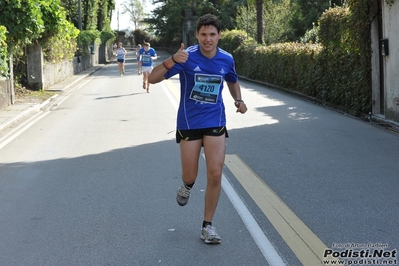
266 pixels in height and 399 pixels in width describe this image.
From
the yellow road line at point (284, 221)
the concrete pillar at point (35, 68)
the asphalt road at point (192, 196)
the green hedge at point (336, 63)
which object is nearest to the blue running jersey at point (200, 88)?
the asphalt road at point (192, 196)

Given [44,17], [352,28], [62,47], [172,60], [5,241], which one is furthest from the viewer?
[62,47]

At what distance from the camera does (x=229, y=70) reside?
584 centimetres

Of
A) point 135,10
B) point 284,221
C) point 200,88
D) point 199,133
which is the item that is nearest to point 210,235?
point 199,133

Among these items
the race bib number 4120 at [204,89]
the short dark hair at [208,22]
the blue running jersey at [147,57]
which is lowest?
the race bib number 4120 at [204,89]

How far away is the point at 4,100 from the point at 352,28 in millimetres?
9798

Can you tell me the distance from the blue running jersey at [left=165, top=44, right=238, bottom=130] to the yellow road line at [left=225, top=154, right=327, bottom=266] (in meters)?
1.24

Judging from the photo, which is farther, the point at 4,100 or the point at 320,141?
the point at 4,100

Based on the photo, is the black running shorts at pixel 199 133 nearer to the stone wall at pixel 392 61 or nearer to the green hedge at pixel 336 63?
the stone wall at pixel 392 61

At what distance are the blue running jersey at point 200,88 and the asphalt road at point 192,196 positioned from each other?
1090mm

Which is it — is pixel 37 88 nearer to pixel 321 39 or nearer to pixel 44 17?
pixel 44 17

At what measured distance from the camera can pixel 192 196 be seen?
7699 millimetres

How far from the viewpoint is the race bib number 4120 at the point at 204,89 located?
18.5 feet

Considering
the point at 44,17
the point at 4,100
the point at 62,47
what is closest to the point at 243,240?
→ the point at 4,100

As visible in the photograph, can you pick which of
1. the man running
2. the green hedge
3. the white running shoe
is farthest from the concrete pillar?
the white running shoe
